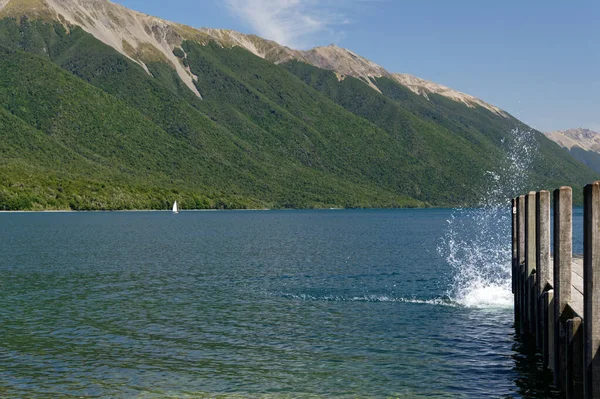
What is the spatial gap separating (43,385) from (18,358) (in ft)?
14.1

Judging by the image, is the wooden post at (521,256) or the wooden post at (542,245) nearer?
the wooden post at (542,245)

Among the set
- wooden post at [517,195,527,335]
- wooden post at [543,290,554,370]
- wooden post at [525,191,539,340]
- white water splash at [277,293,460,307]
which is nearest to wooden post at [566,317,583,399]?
wooden post at [543,290,554,370]

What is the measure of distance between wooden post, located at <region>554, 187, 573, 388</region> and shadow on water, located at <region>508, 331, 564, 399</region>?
3114 mm

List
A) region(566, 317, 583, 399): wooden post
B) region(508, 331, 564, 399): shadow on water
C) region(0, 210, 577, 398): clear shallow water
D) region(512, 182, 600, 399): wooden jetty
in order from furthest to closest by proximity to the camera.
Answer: region(0, 210, 577, 398): clear shallow water < region(508, 331, 564, 399): shadow on water < region(566, 317, 583, 399): wooden post < region(512, 182, 600, 399): wooden jetty

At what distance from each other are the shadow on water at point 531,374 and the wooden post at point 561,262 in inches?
123

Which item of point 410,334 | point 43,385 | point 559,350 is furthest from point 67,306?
point 559,350

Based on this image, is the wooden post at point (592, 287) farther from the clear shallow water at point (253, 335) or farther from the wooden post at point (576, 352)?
the clear shallow water at point (253, 335)

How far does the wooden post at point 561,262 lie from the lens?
59.0ft

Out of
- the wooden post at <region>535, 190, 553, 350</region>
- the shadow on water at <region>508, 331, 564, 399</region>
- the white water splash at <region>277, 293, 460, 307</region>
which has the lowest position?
the shadow on water at <region>508, 331, 564, 399</region>

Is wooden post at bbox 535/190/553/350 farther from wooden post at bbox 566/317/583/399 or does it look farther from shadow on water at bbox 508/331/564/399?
wooden post at bbox 566/317/583/399

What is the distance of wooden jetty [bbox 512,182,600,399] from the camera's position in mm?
15000

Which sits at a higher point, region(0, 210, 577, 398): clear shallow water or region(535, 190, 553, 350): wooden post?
Answer: region(535, 190, 553, 350): wooden post

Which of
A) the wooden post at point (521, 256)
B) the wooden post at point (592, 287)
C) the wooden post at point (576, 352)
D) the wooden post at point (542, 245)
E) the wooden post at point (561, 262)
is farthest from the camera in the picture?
the wooden post at point (521, 256)

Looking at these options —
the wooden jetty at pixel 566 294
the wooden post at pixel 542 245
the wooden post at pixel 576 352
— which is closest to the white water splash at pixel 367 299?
the wooden jetty at pixel 566 294
